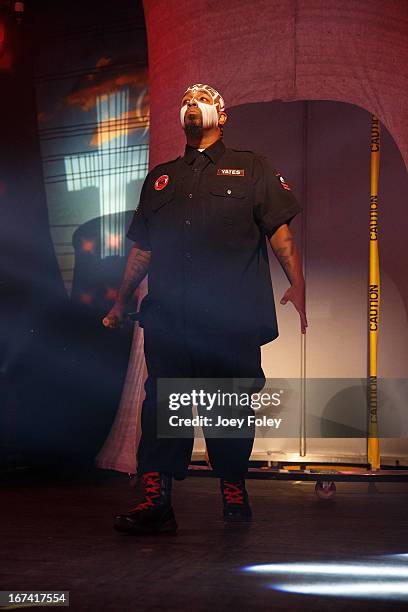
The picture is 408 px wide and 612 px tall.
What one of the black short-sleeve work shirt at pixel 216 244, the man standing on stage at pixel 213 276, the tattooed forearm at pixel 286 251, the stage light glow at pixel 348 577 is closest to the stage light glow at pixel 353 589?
the stage light glow at pixel 348 577

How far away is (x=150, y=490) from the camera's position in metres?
2.89

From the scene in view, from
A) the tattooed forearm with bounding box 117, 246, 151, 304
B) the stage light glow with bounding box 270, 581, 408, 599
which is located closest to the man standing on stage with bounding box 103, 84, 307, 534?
the tattooed forearm with bounding box 117, 246, 151, 304

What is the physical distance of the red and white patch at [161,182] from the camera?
10.3ft

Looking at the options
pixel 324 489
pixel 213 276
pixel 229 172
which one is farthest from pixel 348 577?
pixel 324 489

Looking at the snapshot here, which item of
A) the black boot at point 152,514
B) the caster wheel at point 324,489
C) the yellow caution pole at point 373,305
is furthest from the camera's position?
the yellow caution pole at point 373,305

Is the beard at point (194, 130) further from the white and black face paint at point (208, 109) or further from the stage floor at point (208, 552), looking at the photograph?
the stage floor at point (208, 552)

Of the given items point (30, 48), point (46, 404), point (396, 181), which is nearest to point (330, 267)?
point (396, 181)

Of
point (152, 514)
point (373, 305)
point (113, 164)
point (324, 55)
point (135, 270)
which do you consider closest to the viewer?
point (152, 514)

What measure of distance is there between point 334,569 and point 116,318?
121 cm

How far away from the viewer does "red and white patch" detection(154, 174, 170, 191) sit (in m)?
3.15

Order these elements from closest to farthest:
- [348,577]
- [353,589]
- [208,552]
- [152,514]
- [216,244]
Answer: [353,589] → [348,577] → [208,552] → [152,514] → [216,244]

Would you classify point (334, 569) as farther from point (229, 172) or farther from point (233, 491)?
point (229, 172)

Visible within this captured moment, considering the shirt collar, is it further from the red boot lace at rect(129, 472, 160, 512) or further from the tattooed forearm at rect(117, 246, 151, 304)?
the red boot lace at rect(129, 472, 160, 512)

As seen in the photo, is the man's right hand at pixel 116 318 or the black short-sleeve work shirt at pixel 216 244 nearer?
the black short-sleeve work shirt at pixel 216 244
